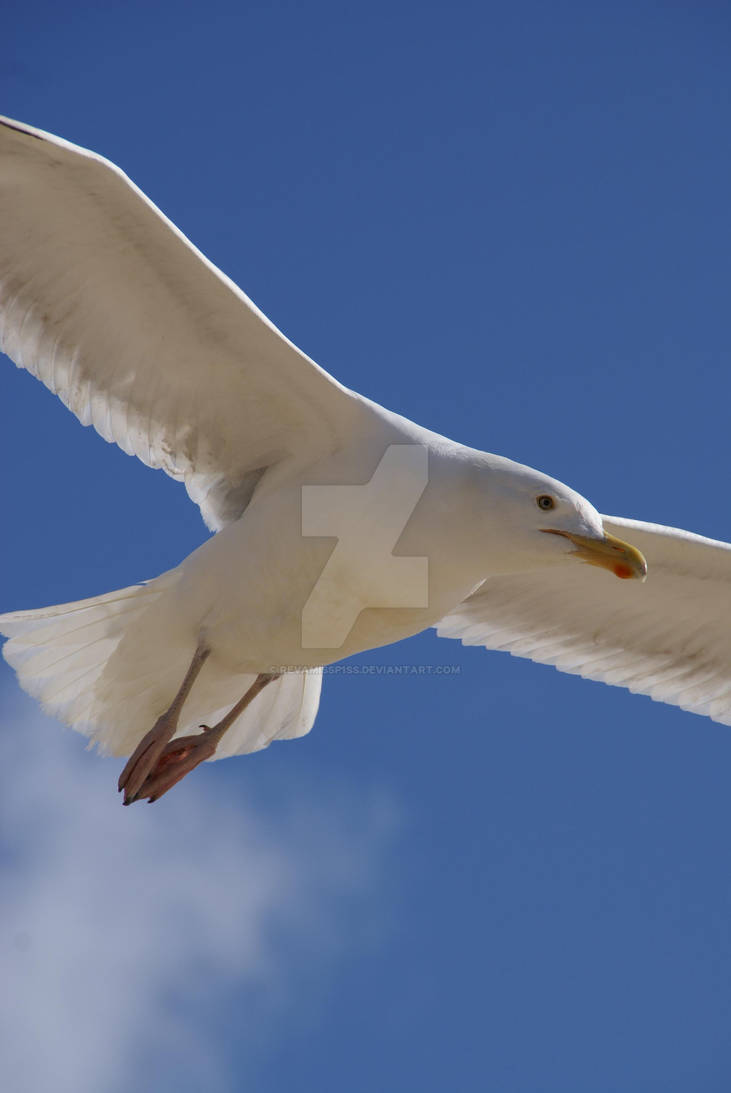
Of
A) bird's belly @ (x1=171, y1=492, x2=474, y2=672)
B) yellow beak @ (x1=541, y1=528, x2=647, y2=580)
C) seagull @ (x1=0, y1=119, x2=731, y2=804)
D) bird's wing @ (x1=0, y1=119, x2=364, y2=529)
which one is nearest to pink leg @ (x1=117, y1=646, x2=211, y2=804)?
seagull @ (x1=0, y1=119, x2=731, y2=804)

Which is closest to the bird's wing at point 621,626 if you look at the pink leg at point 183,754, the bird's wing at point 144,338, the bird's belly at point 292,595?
the pink leg at point 183,754

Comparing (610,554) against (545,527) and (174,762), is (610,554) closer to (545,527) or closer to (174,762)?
(545,527)

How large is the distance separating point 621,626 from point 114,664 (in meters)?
2.99

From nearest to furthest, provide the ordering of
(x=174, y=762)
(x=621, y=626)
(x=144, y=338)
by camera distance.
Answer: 1. (x=144, y=338)
2. (x=174, y=762)
3. (x=621, y=626)

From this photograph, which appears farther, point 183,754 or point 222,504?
point 222,504

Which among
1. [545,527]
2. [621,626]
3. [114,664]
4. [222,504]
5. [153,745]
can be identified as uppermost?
[621,626]

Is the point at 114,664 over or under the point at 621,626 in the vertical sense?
under

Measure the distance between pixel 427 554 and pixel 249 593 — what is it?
856mm

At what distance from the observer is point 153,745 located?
27.0ft

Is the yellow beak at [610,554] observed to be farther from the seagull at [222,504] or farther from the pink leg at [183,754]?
the pink leg at [183,754]

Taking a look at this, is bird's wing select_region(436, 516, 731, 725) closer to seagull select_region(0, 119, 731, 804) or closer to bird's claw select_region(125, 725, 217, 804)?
seagull select_region(0, 119, 731, 804)

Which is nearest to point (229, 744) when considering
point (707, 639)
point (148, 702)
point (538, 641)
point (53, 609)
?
point (148, 702)

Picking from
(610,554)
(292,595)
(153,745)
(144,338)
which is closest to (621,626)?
(610,554)

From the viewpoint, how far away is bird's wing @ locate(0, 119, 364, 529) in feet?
24.8
